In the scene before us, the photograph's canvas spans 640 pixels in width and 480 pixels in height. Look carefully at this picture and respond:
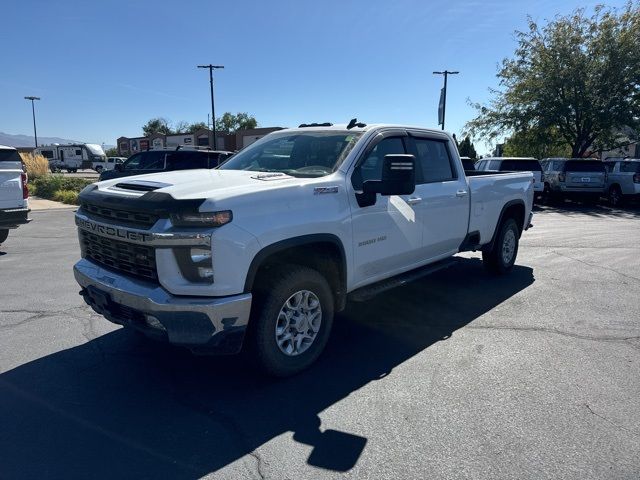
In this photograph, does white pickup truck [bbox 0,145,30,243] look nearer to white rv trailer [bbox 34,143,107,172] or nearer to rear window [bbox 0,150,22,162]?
rear window [bbox 0,150,22,162]

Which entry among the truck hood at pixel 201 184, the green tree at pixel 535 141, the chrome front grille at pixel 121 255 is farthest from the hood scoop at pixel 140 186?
the green tree at pixel 535 141

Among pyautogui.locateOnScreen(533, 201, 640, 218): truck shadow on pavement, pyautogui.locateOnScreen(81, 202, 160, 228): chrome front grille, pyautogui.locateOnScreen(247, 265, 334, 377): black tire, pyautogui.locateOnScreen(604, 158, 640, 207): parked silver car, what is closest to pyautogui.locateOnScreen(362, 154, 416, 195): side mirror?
pyautogui.locateOnScreen(247, 265, 334, 377): black tire

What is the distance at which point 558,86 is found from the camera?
76.4 feet

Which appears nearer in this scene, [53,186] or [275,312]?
[275,312]

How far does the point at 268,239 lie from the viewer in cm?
338

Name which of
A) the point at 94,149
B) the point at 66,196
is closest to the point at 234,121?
the point at 94,149

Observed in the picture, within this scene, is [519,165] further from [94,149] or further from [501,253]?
[94,149]

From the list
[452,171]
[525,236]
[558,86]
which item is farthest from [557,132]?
[452,171]

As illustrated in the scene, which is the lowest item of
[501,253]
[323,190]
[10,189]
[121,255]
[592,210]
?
[592,210]

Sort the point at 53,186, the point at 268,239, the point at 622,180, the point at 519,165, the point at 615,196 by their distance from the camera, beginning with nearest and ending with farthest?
the point at 268,239 → the point at 519,165 → the point at 622,180 → the point at 615,196 → the point at 53,186

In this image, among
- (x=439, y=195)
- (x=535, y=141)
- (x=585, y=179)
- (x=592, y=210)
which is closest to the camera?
(x=439, y=195)

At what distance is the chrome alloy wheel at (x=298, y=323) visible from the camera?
3723mm

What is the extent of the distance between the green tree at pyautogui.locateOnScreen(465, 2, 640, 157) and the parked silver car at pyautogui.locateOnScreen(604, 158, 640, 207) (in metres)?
4.92

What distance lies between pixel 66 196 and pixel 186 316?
54.8ft
